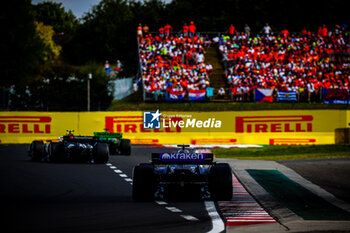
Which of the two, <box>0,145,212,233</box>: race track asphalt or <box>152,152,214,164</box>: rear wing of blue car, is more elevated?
<box>152,152,214,164</box>: rear wing of blue car

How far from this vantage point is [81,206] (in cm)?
1187

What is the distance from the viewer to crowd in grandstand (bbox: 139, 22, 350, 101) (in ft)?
140

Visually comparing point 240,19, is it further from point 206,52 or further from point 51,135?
point 51,135

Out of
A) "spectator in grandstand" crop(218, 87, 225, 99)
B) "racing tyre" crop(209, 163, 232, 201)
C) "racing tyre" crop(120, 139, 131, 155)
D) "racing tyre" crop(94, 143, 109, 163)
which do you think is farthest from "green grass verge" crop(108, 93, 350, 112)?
"racing tyre" crop(209, 163, 232, 201)

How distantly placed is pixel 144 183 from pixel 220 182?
1.47 meters

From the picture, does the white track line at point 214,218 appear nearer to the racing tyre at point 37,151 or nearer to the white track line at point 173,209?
the white track line at point 173,209

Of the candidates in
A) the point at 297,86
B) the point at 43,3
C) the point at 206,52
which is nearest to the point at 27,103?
the point at 206,52

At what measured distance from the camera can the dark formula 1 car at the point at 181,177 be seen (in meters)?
12.4

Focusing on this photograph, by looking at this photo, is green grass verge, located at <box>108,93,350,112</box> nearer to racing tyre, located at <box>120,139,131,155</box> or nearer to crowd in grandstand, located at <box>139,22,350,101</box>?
crowd in grandstand, located at <box>139,22,350,101</box>

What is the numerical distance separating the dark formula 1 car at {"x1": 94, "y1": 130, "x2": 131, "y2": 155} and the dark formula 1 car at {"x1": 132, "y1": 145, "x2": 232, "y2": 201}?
1361 cm

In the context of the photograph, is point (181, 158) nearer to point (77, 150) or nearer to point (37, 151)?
point (77, 150)

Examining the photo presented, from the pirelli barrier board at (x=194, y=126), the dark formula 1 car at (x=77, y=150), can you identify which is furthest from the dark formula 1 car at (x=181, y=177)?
the pirelli barrier board at (x=194, y=126)

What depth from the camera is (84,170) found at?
19438 mm

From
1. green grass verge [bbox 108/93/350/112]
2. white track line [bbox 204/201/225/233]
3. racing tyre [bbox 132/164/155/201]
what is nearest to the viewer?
white track line [bbox 204/201/225/233]
